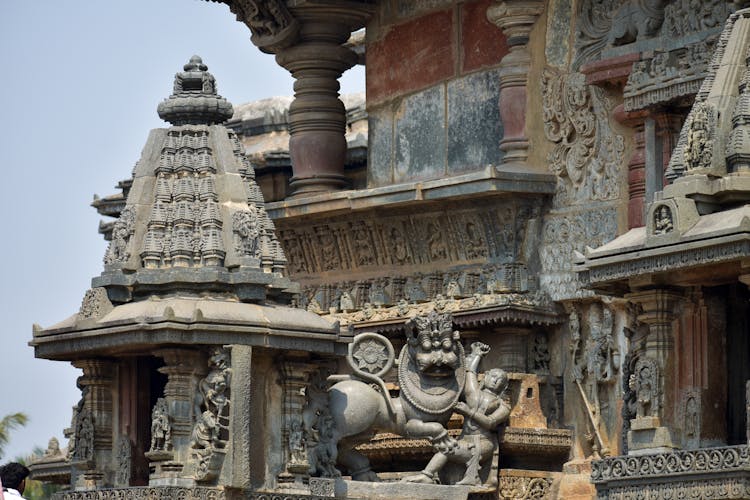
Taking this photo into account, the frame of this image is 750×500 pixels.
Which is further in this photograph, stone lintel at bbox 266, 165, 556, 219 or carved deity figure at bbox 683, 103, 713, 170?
stone lintel at bbox 266, 165, 556, 219

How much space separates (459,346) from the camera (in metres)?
26.7

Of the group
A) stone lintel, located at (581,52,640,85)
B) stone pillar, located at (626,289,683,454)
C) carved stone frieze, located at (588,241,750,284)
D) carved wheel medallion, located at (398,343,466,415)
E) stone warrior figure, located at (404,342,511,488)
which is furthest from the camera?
stone lintel, located at (581,52,640,85)

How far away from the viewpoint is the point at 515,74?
94.6ft

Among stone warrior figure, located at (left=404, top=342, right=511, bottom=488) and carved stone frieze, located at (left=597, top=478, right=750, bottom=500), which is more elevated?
stone warrior figure, located at (left=404, top=342, right=511, bottom=488)

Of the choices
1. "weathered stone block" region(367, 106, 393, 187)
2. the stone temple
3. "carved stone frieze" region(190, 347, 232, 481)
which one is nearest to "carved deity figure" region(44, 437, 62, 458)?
the stone temple

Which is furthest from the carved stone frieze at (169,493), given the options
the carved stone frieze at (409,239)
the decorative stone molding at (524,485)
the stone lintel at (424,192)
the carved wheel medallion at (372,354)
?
the carved stone frieze at (409,239)

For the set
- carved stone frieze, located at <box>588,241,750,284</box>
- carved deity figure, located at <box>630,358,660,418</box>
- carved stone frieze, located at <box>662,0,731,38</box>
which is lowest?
carved deity figure, located at <box>630,358,660,418</box>

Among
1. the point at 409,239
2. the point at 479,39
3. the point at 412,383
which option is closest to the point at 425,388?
the point at 412,383

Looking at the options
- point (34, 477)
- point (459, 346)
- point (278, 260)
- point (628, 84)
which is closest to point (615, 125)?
point (628, 84)

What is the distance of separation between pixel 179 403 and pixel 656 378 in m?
3.86

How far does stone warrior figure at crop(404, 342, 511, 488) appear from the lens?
26.7m

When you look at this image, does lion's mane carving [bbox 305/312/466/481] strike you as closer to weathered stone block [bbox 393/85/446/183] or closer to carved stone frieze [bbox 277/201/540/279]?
carved stone frieze [bbox 277/201/540/279]

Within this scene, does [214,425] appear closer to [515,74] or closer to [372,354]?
[372,354]

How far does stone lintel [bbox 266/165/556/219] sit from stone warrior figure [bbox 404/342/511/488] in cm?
170
